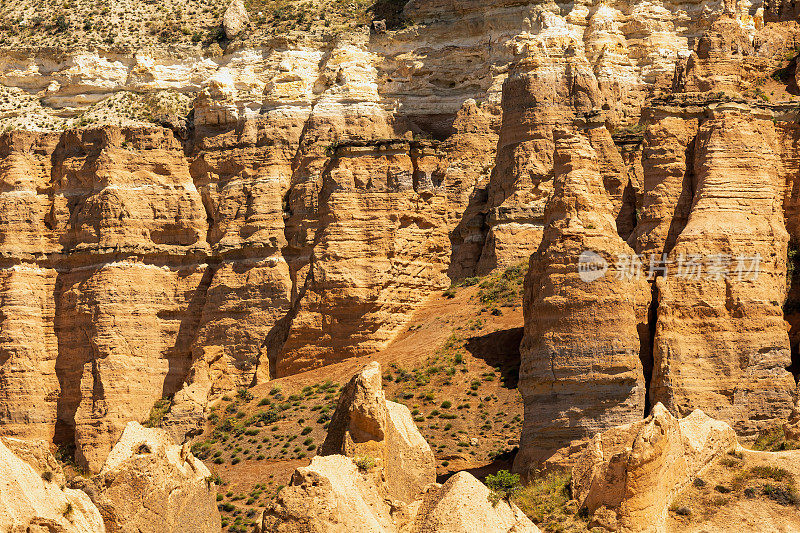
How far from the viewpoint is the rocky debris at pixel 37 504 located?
25.2 m

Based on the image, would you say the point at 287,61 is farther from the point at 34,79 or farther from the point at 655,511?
the point at 655,511

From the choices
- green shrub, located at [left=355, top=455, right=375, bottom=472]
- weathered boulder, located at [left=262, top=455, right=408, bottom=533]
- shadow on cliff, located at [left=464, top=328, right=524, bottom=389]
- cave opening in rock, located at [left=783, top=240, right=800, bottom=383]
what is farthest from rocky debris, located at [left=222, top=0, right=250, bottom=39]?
weathered boulder, located at [left=262, top=455, right=408, bottom=533]

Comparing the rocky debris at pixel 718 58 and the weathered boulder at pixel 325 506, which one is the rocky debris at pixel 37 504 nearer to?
the weathered boulder at pixel 325 506

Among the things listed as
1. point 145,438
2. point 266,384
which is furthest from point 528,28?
point 145,438

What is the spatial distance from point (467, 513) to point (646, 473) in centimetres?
382

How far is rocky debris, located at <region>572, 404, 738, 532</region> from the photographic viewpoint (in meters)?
28.1

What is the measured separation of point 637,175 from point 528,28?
55.8 ft

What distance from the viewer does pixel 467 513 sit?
26625 mm

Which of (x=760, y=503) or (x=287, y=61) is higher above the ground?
(x=287, y=61)

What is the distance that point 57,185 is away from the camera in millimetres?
71375

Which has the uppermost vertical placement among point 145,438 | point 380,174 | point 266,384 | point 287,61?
point 287,61

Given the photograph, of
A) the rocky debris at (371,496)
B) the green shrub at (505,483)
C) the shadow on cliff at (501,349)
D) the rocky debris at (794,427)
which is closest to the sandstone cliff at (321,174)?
the shadow on cliff at (501,349)

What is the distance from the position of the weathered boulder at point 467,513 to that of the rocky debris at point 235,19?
53637 mm

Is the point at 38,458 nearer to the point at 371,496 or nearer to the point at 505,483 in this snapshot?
the point at 371,496
